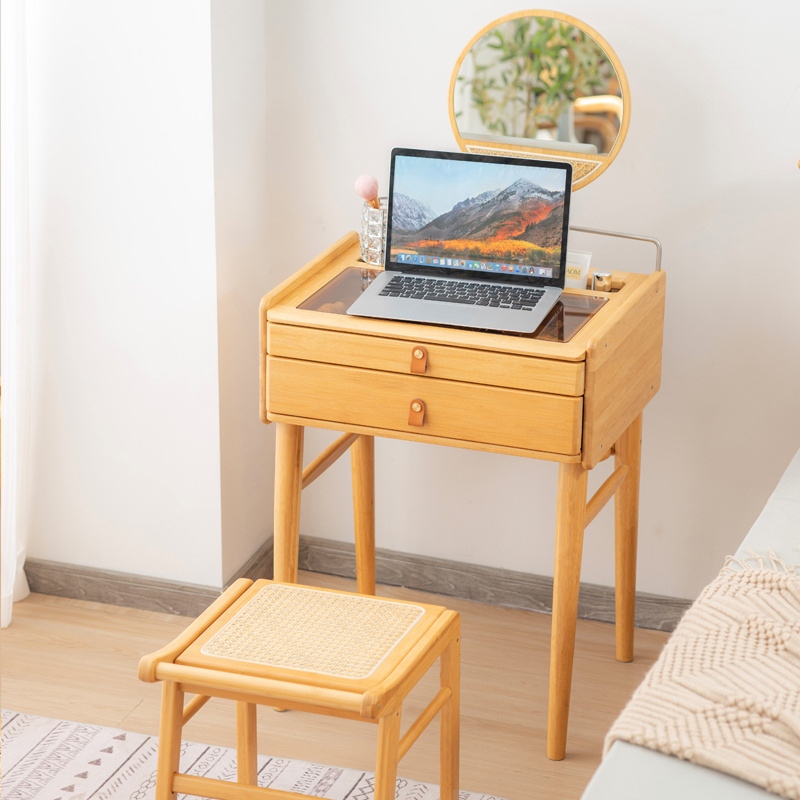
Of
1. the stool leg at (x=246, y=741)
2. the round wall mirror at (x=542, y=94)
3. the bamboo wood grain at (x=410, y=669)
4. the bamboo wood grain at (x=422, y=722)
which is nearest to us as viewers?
the bamboo wood grain at (x=410, y=669)

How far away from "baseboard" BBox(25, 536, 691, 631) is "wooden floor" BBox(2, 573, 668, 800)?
0.02m

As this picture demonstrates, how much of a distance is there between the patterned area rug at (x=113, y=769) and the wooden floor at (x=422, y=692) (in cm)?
3

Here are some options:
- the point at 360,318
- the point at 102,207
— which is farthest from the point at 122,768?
the point at 102,207

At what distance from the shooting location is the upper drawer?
1.69 metres

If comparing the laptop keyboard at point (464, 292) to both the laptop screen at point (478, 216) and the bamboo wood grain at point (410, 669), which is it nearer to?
the laptop screen at point (478, 216)

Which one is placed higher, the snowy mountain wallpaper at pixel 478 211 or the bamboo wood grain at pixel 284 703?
the snowy mountain wallpaper at pixel 478 211

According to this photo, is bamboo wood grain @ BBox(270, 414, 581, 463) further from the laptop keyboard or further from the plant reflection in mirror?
the plant reflection in mirror

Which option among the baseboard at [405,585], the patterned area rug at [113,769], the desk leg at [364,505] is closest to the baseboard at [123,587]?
the baseboard at [405,585]

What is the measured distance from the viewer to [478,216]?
6.25ft

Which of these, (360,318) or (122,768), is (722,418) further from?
(122,768)

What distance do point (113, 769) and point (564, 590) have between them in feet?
2.66

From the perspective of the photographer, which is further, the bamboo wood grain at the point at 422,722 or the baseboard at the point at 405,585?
the baseboard at the point at 405,585

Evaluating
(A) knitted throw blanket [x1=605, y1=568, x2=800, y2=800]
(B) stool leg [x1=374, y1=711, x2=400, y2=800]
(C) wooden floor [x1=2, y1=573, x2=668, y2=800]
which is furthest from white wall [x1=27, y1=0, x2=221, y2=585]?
(A) knitted throw blanket [x1=605, y1=568, x2=800, y2=800]

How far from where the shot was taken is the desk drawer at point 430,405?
172cm
